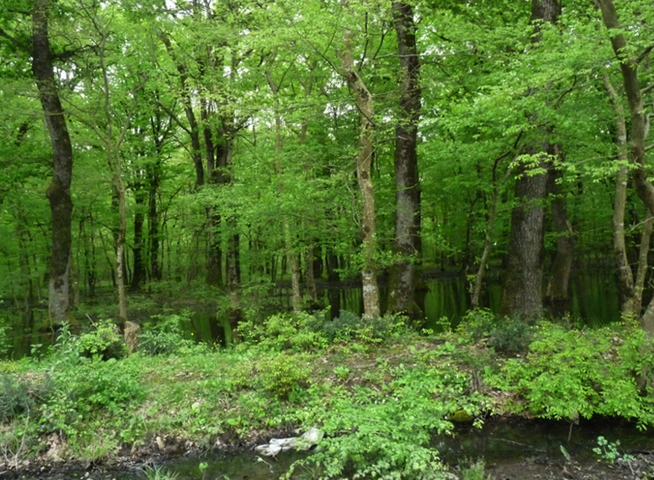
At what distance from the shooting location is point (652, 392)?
530cm

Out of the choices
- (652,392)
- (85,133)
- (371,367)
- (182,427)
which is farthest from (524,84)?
(85,133)

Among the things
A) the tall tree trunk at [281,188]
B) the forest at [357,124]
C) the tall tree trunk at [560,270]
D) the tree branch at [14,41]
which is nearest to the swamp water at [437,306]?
the tall tree trunk at [560,270]

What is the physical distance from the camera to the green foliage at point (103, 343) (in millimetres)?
7090

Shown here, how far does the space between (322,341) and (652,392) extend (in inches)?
181

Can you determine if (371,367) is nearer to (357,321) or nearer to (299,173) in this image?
(357,321)

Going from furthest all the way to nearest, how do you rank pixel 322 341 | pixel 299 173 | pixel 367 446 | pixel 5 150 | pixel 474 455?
pixel 5 150 → pixel 299 173 → pixel 322 341 → pixel 474 455 → pixel 367 446

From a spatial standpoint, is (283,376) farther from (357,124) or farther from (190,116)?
(190,116)

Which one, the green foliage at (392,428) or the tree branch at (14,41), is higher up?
the tree branch at (14,41)

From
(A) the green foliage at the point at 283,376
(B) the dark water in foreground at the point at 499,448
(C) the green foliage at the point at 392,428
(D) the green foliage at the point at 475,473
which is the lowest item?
(B) the dark water in foreground at the point at 499,448

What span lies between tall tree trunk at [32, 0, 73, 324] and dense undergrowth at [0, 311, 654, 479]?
15.1 ft

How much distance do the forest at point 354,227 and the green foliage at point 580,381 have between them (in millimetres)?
37

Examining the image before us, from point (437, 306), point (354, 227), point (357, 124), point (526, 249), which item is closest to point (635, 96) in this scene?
point (526, 249)

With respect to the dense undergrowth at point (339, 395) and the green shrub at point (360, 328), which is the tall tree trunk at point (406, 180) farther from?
the dense undergrowth at point (339, 395)

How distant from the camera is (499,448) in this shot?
5.34 meters
